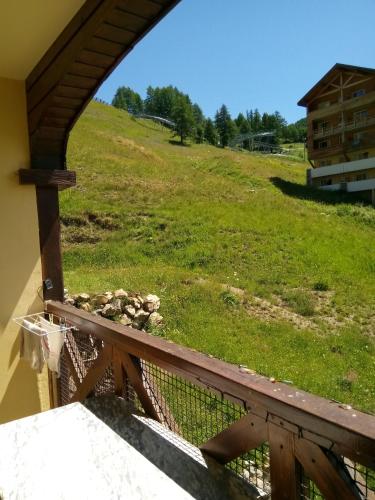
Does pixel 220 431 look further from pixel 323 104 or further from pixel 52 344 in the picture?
pixel 323 104

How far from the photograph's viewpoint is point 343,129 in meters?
24.8

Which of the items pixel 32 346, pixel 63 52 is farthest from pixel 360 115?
pixel 32 346

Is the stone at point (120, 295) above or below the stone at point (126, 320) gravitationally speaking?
above

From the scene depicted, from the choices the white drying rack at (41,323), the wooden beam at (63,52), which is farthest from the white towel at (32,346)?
the wooden beam at (63,52)

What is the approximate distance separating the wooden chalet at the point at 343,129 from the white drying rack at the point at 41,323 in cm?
2214

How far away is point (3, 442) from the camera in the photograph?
6.58ft

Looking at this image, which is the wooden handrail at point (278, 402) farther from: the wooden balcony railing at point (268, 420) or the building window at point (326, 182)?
the building window at point (326, 182)

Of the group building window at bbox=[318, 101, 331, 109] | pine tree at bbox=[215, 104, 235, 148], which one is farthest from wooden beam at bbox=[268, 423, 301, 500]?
pine tree at bbox=[215, 104, 235, 148]

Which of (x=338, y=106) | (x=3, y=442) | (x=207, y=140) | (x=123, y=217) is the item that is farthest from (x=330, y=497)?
(x=207, y=140)

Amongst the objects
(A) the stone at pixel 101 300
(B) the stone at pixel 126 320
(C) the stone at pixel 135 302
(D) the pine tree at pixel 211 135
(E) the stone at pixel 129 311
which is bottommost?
(B) the stone at pixel 126 320

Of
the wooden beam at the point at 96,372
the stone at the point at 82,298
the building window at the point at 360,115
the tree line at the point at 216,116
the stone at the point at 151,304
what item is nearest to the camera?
the wooden beam at the point at 96,372

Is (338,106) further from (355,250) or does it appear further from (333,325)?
(333,325)

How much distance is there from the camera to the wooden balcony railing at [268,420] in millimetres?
954

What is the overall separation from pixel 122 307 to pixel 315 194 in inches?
686
